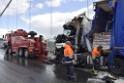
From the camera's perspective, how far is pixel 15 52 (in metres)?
25.9

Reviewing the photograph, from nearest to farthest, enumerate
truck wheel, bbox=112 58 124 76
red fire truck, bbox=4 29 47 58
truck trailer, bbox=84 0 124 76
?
truck wheel, bbox=112 58 124 76
truck trailer, bbox=84 0 124 76
red fire truck, bbox=4 29 47 58

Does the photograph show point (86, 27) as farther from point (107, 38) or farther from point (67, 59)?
point (67, 59)

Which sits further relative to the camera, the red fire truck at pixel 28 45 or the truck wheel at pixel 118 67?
the red fire truck at pixel 28 45

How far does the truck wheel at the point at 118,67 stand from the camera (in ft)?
41.7

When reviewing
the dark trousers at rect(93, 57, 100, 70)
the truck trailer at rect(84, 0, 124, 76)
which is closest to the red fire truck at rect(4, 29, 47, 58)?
the truck trailer at rect(84, 0, 124, 76)

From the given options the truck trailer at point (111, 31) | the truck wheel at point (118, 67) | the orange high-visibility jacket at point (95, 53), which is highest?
the truck trailer at point (111, 31)

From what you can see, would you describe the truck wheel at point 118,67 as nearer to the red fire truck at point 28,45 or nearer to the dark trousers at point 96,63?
the dark trousers at point 96,63

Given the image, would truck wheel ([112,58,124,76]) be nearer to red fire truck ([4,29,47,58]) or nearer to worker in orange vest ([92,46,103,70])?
worker in orange vest ([92,46,103,70])

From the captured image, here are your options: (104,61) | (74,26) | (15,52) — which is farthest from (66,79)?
(15,52)

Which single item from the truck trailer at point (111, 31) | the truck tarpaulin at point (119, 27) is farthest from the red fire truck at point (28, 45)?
the truck tarpaulin at point (119, 27)

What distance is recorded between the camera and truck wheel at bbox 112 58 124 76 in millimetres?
12695

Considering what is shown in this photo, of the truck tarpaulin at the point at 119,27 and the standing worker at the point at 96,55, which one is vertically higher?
the truck tarpaulin at the point at 119,27

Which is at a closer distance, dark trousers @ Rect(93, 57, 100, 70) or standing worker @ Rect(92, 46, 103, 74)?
standing worker @ Rect(92, 46, 103, 74)

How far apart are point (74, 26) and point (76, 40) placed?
3.97 ft
